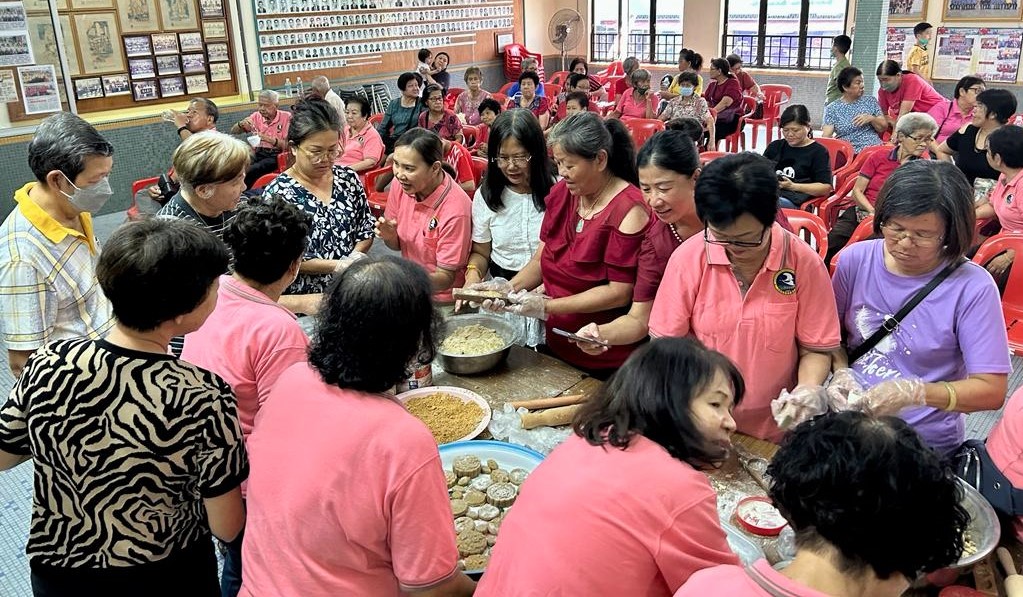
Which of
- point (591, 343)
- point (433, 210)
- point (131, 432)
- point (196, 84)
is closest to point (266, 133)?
point (196, 84)

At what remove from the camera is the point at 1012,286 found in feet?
12.0

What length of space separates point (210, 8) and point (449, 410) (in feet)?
25.2

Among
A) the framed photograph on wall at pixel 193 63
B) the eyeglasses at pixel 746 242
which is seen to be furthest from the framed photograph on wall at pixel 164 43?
the eyeglasses at pixel 746 242

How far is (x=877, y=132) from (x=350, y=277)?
19.9 feet

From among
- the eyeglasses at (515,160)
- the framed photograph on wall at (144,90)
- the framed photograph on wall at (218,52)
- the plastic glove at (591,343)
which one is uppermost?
the framed photograph on wall at (218,52)

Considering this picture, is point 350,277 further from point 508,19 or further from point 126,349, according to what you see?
point 508,19

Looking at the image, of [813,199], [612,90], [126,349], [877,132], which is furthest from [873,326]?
[612,90]

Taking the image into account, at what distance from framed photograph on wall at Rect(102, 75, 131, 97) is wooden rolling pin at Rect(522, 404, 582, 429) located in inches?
288

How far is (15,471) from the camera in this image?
3256mm

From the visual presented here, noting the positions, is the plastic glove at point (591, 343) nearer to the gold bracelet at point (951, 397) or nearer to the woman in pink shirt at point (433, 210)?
the woman in pink shirt at point (433, 210)

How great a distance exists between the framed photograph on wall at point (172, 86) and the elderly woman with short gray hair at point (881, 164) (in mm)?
6843

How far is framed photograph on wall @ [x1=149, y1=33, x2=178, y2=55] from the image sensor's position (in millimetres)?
7865

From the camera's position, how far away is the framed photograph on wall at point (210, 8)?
26.8 feet

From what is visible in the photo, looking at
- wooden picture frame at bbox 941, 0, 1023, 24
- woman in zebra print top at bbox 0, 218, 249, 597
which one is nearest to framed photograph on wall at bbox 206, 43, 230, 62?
woman in zebra print top at bbox 0, 218, 249, 597
